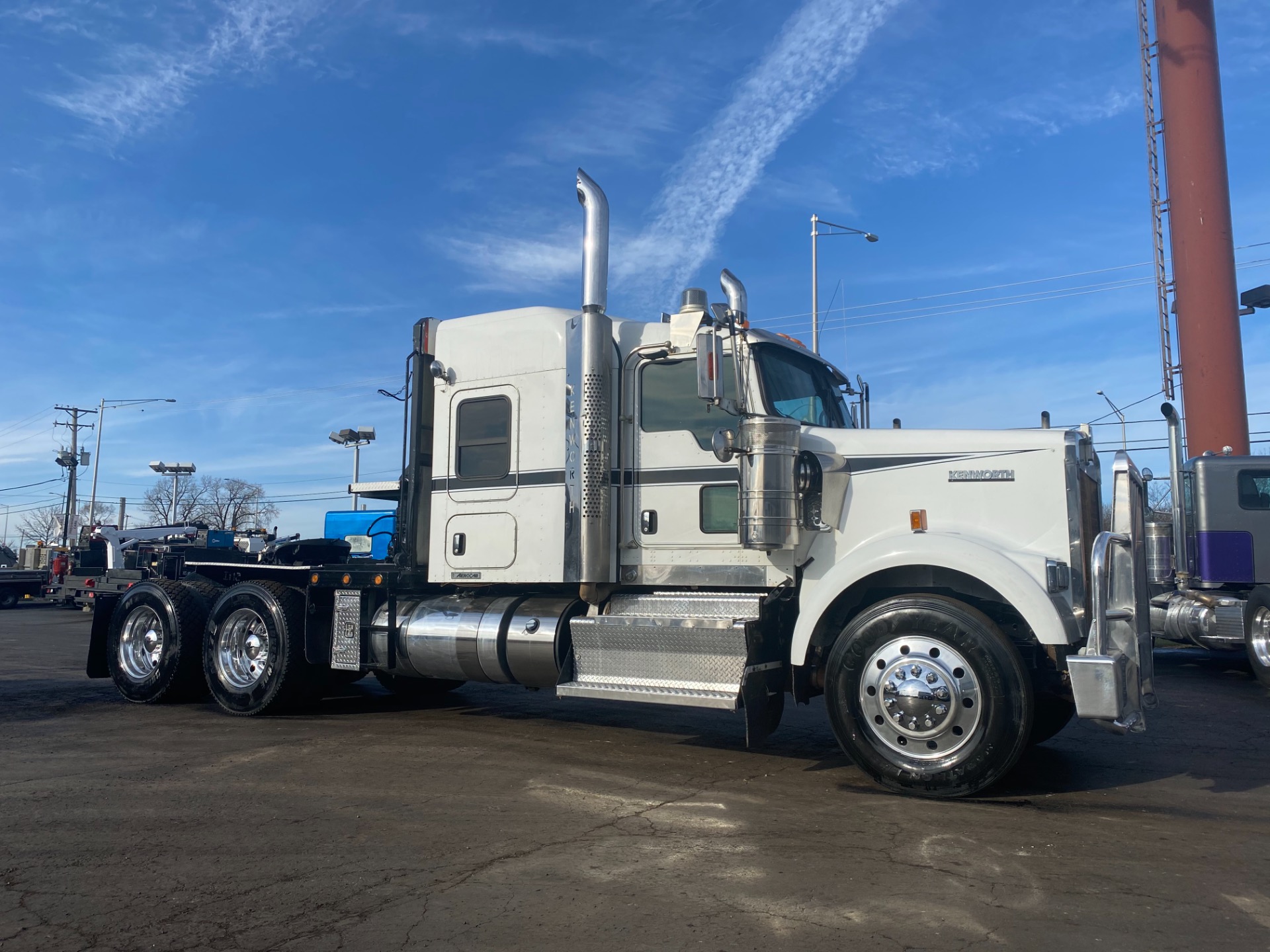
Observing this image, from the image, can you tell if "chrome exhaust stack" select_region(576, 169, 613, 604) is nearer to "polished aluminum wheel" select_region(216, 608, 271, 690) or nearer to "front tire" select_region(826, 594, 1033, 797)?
"front tire" select_region(826, 594, 1033, 797)

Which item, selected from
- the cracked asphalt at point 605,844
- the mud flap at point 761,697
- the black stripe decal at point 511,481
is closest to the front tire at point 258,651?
the cracked asphalt at point 605,844

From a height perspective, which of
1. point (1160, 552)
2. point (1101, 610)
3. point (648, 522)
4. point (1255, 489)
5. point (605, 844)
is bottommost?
point (605, 844)

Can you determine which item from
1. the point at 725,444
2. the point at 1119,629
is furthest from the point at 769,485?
the point at 1119,629

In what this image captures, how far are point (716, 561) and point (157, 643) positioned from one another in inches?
253

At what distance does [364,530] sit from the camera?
38.8ft

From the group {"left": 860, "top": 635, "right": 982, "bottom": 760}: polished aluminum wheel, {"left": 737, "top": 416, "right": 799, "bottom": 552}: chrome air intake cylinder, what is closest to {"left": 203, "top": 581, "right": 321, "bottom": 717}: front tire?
{"left": 737, "top": 416, "right": 799, "bottom": 552}: chrome air intake cylinder

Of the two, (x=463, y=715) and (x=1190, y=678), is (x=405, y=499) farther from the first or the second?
(x=1190, y=678)

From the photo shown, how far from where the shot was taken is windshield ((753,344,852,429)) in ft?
22.6

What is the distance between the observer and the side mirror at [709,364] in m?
6.23

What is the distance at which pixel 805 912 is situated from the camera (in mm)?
3840

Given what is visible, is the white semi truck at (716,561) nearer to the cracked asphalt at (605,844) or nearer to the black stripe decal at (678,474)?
the black stripe decal at (678,474)

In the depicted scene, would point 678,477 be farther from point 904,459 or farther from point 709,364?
point 904,459

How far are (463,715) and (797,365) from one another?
4.64 m

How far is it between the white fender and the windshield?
122 cm
